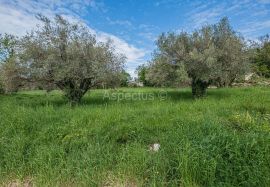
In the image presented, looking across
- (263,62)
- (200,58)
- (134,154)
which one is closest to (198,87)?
(200,58)

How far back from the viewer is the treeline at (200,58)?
1394 cm

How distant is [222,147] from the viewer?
4.85m

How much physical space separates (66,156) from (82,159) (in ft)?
1.75

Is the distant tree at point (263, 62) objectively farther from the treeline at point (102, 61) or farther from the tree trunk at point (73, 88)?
the tree trunk at point (73, 88)

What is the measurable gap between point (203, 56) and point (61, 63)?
303 inches

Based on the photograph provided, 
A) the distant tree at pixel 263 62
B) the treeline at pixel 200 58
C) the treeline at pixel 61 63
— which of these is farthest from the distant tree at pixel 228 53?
the distant tree at pixel 263 62

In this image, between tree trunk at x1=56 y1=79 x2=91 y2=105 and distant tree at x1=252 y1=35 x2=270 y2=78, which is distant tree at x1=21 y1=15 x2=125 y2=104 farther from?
distant tree at x1=252 y1=35 x2=270 y2=78

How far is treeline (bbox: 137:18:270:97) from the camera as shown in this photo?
13.9 meters

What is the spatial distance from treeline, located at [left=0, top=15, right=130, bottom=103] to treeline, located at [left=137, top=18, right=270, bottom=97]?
3153mm

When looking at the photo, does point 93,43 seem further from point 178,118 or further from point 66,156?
point 66,156

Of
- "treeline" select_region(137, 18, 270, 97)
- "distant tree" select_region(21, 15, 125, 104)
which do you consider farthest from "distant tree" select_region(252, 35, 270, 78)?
"distant tree" select_region(21, 15, 125, 104)

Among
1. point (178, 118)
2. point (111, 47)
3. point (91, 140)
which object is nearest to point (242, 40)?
point (111, 47)

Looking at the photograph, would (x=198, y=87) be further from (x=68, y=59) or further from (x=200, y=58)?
(x=68, y=59)

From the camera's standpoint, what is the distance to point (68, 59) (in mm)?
12125
